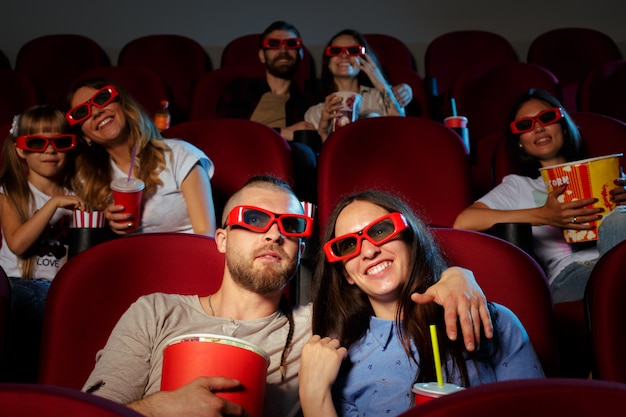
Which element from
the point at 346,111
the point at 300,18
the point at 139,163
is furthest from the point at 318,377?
the point at 300,18

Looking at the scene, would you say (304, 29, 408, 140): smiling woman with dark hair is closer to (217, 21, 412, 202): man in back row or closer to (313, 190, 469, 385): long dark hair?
(217, 21, 412, 202): man in back row

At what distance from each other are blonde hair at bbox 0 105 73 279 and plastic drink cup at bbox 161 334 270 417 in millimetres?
798

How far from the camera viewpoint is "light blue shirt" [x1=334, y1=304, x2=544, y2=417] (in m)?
0.78

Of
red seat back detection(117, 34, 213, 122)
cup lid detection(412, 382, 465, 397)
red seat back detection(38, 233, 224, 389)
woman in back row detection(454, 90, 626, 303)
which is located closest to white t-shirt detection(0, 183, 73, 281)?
red seat back detection(38, 233, 224, 389)

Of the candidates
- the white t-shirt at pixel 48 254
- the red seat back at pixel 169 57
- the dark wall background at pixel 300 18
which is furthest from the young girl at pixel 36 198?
the dark wall background at pixel 300 18

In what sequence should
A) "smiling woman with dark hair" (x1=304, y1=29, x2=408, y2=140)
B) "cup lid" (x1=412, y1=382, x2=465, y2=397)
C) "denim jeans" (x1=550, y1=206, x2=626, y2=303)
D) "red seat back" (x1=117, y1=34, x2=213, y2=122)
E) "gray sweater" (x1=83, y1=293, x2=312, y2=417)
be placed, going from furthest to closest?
"red seat back" (x1=117, y1=34, x2=213, y2=122)
"smiling woman with dark hair" (x1=304, y1=29, x2=408, y2=140)
"denim jeans" (x1=550, y1=206, x2=626, y2=303)
"gray sweater" (x1=83, y1=293, x2=312, y2=417)
"cup lid" (x1=412, y1=382, x2=465, y2=397)

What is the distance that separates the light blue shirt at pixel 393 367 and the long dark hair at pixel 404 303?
0.05 feet

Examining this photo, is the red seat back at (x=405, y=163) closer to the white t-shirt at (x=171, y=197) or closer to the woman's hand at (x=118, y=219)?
the white t-shirt at (x=171, y=197)

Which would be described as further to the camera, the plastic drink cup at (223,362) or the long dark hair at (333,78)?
the long dark hair at (333,78)

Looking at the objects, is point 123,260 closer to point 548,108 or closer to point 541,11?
point 548,108

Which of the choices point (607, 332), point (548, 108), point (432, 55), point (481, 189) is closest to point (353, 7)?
point (432, 55)

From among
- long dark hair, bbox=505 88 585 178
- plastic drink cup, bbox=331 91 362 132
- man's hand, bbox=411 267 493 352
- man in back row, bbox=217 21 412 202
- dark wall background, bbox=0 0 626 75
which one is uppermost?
dark wall background, bbox=0 0 626 75

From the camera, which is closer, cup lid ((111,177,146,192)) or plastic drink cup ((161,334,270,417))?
plastic drink cup ((161,334,270,417))

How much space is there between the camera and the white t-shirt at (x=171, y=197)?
1.28 m
